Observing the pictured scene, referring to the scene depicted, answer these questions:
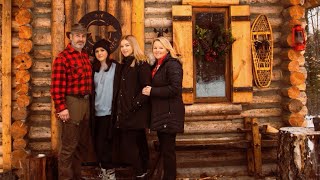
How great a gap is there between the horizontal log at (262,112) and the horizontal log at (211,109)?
303 millimetres

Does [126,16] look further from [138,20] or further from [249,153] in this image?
[249,153]

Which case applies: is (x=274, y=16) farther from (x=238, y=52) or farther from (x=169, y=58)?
(x=169, y=58)

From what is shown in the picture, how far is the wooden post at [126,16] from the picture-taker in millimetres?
6086

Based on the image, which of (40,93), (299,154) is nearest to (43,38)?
(40,93)

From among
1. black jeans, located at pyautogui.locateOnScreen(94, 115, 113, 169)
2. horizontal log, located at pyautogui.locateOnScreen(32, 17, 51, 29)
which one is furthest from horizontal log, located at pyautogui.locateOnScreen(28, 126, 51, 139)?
horizontal log, located at pyautogui.locateOnScreen(32, 17, 51, 29)

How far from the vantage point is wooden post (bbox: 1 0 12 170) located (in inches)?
229

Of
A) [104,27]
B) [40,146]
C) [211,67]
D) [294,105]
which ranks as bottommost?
[40,146]

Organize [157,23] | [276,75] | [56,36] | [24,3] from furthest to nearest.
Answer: [276,75], [157,23], [56,36], [24,3]

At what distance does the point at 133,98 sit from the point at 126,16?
1859 mm

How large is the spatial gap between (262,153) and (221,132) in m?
0.86

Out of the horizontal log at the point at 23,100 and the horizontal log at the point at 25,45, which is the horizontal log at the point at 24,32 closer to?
the horizontal log at the point at 25,45

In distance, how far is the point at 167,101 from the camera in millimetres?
4715

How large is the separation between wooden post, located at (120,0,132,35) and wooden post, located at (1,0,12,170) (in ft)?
5.89

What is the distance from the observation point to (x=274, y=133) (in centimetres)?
630
